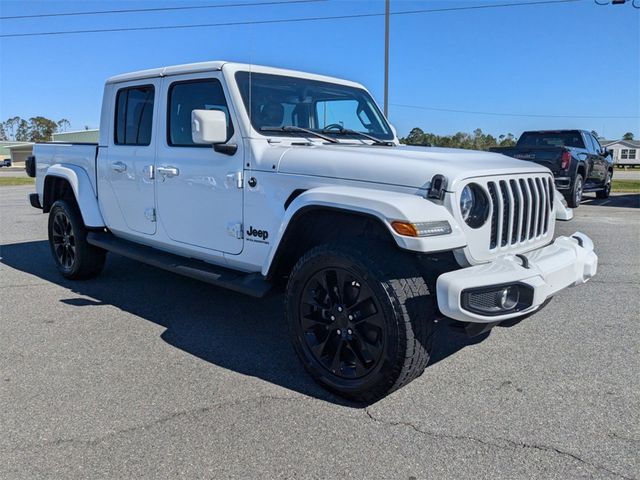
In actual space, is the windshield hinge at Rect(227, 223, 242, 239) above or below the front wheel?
above

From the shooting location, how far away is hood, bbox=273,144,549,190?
121 inches

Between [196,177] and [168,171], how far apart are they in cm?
38

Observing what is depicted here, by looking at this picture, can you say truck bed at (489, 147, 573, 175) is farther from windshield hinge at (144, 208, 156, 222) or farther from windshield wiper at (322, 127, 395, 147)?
windshield hinge at (144, 208, 156, 222)

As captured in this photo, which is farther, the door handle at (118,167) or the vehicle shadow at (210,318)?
the door handle at (118,167)

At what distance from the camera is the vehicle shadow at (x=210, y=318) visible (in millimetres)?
3684

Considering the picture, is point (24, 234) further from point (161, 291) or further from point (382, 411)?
point (382, 411)

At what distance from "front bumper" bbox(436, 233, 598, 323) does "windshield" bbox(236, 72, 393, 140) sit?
180 centimetres

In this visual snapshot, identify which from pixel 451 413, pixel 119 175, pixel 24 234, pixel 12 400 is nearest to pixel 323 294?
pixel 451 413

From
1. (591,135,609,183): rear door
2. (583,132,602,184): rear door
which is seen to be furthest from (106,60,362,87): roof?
(591,135,609,183): rear door

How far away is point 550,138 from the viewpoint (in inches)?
518

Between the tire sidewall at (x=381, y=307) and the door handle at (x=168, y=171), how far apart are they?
5.14ft

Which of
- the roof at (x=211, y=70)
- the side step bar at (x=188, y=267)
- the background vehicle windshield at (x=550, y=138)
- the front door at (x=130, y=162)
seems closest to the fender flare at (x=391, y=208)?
the side step bar at (x=188, y=267)

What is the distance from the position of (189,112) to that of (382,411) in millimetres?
2766

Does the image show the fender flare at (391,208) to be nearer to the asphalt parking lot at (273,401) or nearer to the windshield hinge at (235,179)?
the windshield hinge at (235,179)
